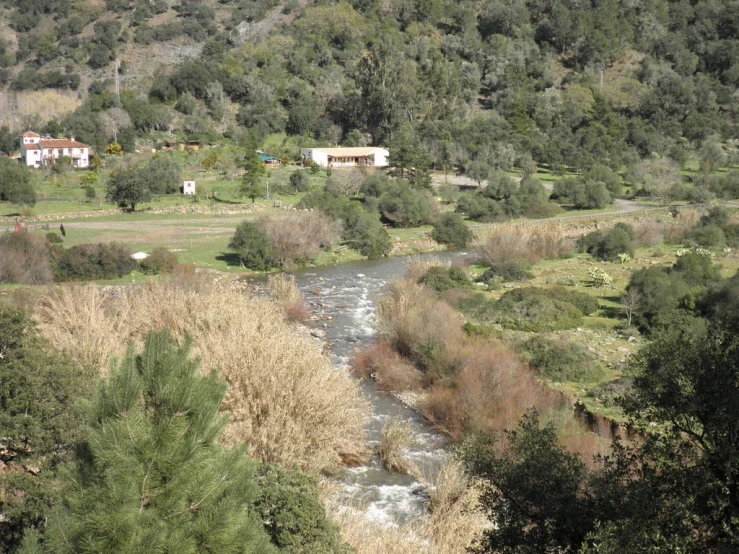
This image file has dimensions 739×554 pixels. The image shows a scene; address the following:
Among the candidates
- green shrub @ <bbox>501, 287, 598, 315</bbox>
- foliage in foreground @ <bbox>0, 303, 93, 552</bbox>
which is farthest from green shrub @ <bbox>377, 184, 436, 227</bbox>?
foliage in foreground @ <bbox>0, 303, 93, 552</bbox>

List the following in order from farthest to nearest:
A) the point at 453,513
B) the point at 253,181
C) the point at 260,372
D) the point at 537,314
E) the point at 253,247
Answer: the point at 253,181 < the point at 253,247 < the point at 537,314 < the point at 260,372 < the point at 453,513

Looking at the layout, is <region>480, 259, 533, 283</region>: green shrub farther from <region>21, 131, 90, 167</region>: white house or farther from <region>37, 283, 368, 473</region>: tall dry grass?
<region>21, 131, 90, 167</region>: white house

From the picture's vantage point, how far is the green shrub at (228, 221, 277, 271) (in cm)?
4088

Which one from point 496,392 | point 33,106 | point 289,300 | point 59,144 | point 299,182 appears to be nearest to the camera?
point 496,392

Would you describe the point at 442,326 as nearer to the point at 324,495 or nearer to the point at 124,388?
the point at 324,495

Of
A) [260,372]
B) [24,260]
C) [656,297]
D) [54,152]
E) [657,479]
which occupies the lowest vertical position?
[656,297]

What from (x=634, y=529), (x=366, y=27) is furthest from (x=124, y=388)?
(x=366, y=27)

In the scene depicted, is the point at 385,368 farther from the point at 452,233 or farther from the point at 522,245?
the point at 452,233

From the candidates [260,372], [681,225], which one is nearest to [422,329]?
[260,372]

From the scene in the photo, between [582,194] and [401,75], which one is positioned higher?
[401,75]

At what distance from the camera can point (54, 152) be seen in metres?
70.1

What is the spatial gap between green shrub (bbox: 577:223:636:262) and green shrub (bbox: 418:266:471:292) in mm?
12935

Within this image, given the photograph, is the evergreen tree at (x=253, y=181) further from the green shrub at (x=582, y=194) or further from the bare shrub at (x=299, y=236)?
the green shrub at (x=582, y=194)

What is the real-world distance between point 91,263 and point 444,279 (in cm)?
1740
